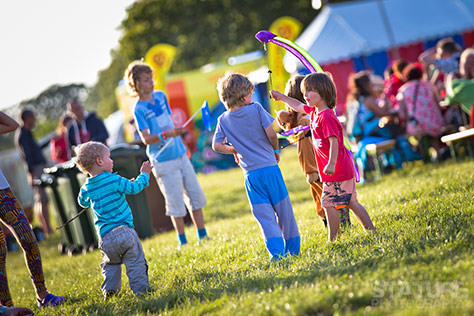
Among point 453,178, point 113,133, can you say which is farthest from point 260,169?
point 113,133

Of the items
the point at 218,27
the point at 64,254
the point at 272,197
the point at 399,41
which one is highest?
the point at 218,27

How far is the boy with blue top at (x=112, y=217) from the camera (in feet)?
15.3

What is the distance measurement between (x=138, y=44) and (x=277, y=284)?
139 feet

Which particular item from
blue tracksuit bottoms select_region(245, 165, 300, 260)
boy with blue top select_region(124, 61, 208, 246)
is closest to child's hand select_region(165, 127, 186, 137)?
boy with blue top select_region(124, 61, 208, 246)

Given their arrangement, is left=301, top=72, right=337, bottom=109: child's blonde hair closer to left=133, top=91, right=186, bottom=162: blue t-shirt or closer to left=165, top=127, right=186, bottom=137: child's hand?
left=165, top=127, right=186, bottom=137: child's hand

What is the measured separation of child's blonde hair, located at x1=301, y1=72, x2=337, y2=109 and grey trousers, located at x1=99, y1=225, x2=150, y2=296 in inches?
79.3

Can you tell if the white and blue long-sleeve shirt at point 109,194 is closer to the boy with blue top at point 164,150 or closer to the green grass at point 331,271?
the green grass at point 331,271

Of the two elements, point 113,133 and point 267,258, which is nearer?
point 267,258

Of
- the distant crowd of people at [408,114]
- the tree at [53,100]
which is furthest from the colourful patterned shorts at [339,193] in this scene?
the tree at [53,100]

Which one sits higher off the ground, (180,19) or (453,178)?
(180,19)

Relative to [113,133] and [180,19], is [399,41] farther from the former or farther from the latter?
[180,19]

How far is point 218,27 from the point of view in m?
43.0

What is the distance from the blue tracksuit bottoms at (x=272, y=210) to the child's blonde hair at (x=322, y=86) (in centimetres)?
73

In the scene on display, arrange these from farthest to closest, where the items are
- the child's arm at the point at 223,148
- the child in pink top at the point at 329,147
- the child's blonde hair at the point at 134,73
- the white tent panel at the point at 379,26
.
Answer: the white tent panel at the point at 379,26, the child's blonde hair at the point at 134,73, the child's arm at the point at 223,148, the child in pink top at the point at 329,147
